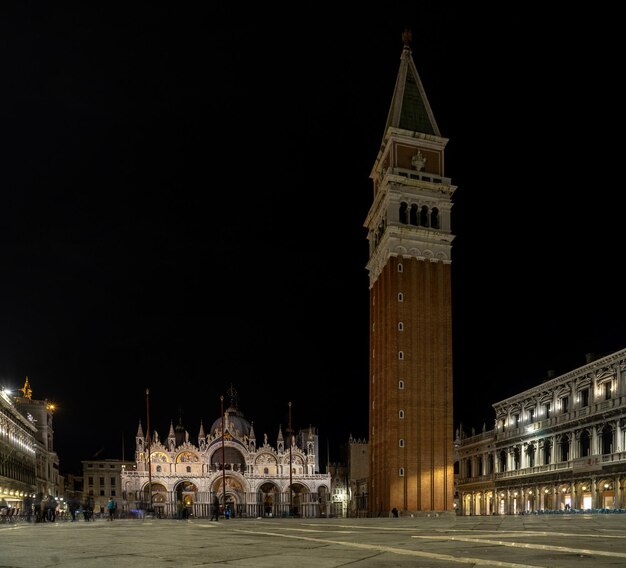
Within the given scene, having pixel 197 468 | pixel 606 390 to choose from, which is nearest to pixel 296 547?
pixel 606 390

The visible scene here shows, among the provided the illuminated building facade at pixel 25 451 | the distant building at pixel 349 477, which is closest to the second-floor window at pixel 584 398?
the illuminated building facade at pixel 25 451

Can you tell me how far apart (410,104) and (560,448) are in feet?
124

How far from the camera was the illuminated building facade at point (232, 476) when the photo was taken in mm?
103688

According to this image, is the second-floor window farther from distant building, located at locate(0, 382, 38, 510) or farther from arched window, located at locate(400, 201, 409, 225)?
distant building, located at locate(0, 382, 38, 510)

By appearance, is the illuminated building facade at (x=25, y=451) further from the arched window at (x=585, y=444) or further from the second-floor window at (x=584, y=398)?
the second-floor window at (x=584, y=398)

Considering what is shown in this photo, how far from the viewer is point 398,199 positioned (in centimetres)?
6831

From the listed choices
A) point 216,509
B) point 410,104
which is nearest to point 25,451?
point 216,509

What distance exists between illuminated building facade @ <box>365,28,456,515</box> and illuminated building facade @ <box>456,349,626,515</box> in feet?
27.5

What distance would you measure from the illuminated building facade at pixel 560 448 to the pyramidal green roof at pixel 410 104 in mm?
28486

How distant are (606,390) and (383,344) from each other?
20779mm

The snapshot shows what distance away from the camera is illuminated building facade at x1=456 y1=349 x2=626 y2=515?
5111cm

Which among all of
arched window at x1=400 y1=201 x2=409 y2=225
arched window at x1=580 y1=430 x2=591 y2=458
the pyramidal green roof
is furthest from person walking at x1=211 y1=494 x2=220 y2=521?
the pyramidal green roof

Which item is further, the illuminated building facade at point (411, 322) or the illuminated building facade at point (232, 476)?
the illuminated building facade at point (232, 476)

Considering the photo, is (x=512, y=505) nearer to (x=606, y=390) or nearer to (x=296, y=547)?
(x=606, y=390)
